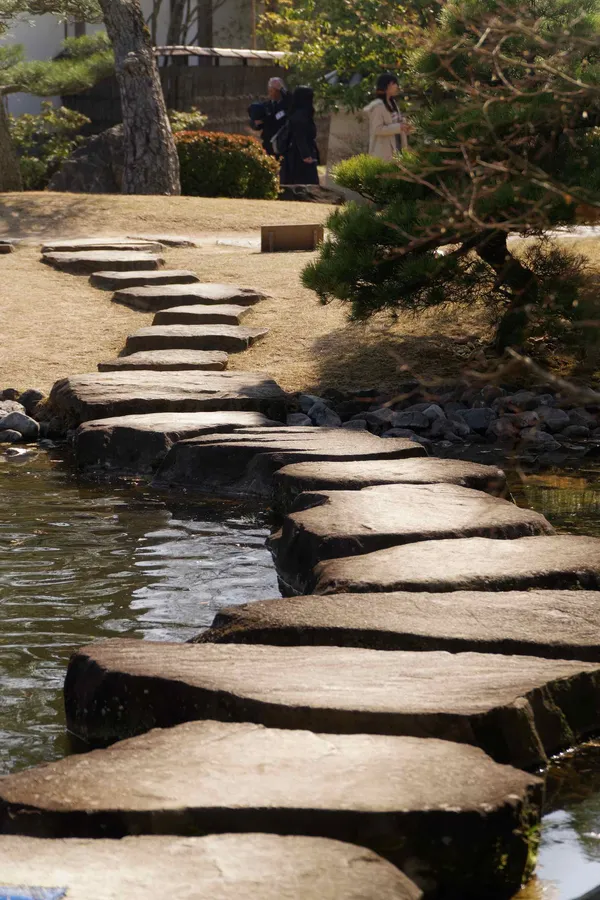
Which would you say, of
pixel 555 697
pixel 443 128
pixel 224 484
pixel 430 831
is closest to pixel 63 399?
pixel 224 484

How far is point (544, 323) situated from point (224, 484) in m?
2.37

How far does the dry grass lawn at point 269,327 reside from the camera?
778 centimetres

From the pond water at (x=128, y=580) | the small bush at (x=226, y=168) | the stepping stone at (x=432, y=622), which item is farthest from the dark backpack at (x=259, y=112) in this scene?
A: the stepping stone at (x=432, y=622)

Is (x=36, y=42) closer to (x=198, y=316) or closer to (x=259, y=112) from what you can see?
(x=259, y=112)

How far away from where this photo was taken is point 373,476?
484 cm

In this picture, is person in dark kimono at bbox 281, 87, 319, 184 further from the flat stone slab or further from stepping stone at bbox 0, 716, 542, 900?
stepping stone at bbox 0, 716, 542, 900

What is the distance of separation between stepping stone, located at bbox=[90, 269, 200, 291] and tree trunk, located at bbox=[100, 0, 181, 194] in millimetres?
5974

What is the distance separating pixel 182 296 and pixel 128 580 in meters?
5.05

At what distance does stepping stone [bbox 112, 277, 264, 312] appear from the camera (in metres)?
9.02

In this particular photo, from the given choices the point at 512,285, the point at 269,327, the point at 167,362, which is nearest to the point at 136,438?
the point at 167,362

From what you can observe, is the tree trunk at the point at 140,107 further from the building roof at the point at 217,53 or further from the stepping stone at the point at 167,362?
the stepping stone at the point at 167,362

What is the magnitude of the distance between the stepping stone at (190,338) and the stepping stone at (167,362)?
287 millimetres

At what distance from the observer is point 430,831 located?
2.12 meters

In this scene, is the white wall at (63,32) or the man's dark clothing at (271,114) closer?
the man's dark clothing at (271,114)
